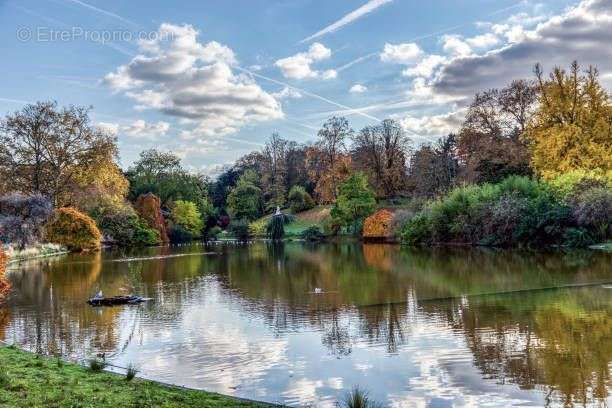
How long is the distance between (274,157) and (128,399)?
283 feet

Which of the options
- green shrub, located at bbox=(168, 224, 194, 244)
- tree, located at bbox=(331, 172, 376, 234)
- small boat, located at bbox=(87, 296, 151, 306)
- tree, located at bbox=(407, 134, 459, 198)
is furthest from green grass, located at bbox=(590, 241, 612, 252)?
green shrub, located at bbox=(168, 224, 194, 244)

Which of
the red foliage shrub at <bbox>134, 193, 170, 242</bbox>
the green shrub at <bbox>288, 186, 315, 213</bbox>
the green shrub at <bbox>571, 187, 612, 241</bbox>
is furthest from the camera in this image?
the green shrub at <bbox>288, 186, 315, 213</bbox>

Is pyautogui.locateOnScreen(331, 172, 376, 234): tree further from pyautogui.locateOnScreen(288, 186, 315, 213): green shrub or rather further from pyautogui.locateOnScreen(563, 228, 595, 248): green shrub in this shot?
pyautogui.locateOnScreen(563, 228, 595, 248): green shrub

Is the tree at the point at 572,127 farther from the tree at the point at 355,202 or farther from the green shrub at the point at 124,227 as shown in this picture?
the green shrub at the point at 124,227

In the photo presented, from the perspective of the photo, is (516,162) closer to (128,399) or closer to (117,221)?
(117,221)

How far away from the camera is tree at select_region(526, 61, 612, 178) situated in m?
44.8

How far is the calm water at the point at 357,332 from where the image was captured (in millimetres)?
9742

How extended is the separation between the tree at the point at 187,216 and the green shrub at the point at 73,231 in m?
23.6

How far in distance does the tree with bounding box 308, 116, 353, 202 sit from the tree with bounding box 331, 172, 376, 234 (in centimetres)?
1180

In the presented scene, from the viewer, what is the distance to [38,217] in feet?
144

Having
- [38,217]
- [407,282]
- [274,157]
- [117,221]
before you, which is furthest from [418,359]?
[274,157]

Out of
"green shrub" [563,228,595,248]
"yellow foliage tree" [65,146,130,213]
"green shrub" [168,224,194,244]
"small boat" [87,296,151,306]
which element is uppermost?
"yellow foliage tree" [65,146,130,213]

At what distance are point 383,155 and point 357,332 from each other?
2590 inches

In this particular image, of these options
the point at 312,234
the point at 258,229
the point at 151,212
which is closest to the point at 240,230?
the point at 258,229
